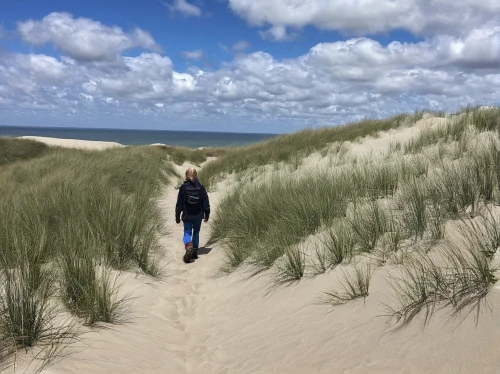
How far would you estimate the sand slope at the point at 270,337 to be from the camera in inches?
101

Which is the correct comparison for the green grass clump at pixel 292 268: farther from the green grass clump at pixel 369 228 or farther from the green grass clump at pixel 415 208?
the green grass clump at pixel 415 208

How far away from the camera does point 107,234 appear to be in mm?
5660

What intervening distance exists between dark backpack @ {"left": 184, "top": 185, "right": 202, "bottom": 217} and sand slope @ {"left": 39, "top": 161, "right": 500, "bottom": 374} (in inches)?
79.1

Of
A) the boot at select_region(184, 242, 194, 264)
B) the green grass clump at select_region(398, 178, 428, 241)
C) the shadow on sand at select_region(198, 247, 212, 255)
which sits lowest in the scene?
the shadow on sand at select_region(198, 247, 212, 255)

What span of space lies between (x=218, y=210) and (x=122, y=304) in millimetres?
4948

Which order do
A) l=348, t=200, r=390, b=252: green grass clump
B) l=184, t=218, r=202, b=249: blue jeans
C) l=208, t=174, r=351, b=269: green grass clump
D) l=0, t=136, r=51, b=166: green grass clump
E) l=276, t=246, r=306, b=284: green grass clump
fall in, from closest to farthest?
1. l=348, t=200, r=390, b=252: green grass clump
2. l=276, t=246, r=306, b=284: green grass clump
3. l=208, t=174, r=351, b=269: green grass clump
4. l=184, t=218, r=202, b=249: blue jeans
5. l=0, t=136, r=51, b=166: green grass clump

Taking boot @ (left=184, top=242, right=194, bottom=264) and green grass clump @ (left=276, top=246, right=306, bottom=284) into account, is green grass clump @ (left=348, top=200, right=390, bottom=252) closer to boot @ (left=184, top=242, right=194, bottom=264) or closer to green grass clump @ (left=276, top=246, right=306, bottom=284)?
green grass clump @ (left=276, top=246, right=306, bottom=284)

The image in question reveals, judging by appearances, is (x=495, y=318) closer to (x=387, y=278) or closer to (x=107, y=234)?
(x=387, y=278)

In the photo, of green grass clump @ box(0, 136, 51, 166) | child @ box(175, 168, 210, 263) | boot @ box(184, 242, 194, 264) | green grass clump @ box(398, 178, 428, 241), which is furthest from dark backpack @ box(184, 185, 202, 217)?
green grass clump @ box(0, 136, 51, 166)

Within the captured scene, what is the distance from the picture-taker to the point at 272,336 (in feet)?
12.3

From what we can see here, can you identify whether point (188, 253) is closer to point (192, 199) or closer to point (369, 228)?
point (192, 199)

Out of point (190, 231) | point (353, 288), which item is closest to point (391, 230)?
point (353, 288)

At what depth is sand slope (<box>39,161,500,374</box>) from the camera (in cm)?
255

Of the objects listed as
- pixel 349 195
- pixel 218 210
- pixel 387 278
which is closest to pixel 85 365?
pixel 387 278
